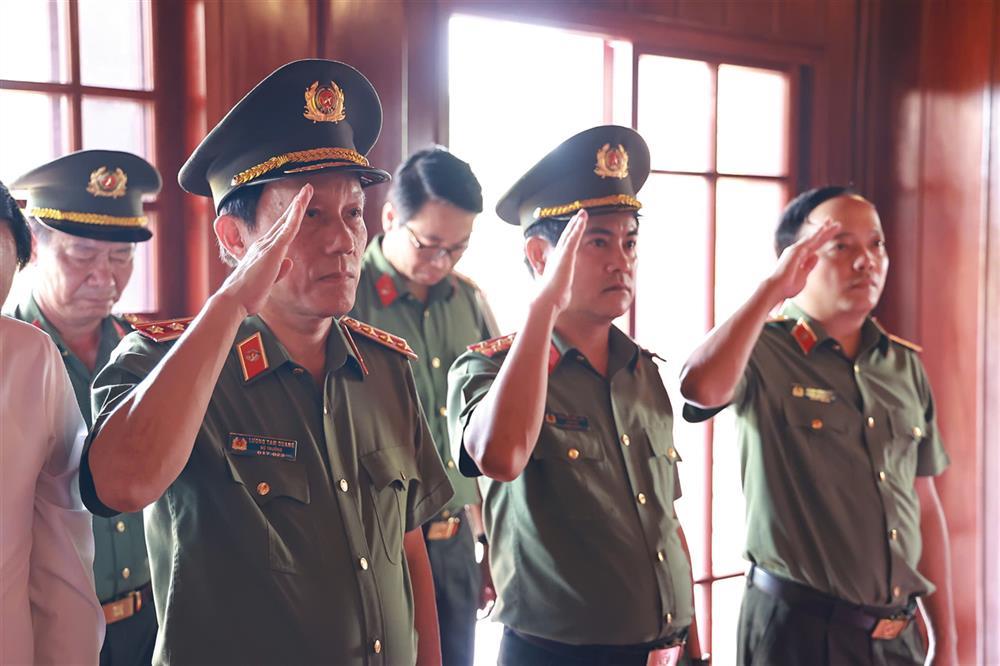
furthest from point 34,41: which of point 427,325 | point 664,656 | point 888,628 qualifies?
point 888,628

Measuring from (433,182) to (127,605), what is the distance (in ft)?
4.50

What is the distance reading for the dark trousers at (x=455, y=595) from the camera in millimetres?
2779

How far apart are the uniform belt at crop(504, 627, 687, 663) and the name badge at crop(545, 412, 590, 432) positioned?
47cm

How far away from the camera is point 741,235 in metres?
4.00

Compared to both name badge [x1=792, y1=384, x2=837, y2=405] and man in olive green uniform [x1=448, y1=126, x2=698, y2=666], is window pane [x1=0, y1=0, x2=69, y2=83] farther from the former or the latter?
name badge [x1=792, y1=384, x2=837, y2=405]

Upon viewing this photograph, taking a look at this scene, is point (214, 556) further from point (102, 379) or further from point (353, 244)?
point (353, 244)

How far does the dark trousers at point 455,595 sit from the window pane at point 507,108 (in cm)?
94

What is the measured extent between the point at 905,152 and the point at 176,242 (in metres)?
2.96

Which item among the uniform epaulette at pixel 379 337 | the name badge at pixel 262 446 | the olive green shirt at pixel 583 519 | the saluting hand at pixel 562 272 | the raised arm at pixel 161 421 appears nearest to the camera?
the raised arm at pixel 161 421

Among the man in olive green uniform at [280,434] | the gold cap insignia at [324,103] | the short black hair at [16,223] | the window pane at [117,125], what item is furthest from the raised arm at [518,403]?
the window pane at [117,125]

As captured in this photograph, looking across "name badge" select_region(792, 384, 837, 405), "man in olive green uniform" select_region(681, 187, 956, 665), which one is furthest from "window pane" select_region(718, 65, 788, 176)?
"name badge" select_region(792, 384, 837, 405)

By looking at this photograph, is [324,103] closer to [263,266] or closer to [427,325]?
[263,266]

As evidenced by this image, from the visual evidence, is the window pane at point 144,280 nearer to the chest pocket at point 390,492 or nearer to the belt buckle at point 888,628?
the chest pocket at point 390,492

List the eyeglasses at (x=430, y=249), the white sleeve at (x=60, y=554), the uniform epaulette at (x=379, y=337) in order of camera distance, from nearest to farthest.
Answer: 1. the white sleeve at (x=60, y=554)
2. the uniform epaulette at (x=379, y=337)
3. the eyeglasses at (x=430, y=249)
